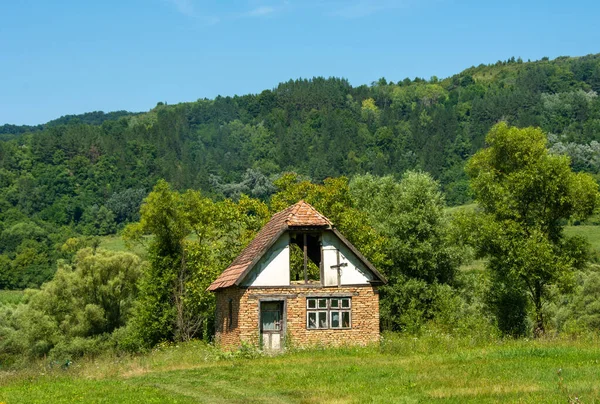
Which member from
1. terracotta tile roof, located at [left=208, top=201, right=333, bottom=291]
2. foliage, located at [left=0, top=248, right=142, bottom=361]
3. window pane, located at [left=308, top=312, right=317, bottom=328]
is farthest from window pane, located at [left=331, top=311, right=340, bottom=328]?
foliage, located at [left=0, top=248, right=142, bottom=361]

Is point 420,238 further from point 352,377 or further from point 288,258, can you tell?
point 352,377

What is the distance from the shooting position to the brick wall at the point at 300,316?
35469 mm

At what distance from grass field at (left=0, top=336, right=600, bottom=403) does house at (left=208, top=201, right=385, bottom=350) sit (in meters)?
2.95

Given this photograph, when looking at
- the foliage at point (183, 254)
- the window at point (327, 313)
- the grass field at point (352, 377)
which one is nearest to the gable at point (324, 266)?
the window at point (327, 313)

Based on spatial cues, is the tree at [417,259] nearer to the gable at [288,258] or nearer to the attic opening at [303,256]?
the attic opening at [303,256]

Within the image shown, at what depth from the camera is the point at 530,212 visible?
40.9 metres

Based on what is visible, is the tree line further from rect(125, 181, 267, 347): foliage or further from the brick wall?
the brick wall

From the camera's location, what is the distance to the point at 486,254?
41.4 meters

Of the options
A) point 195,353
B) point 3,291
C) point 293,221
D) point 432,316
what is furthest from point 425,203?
point 3,291

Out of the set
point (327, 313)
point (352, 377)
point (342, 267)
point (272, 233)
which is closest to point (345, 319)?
point (327, 313)

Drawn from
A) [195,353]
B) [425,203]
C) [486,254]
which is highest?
[425,203]

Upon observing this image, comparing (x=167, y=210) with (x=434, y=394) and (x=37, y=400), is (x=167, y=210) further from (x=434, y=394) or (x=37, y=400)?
(x=434, y=394)

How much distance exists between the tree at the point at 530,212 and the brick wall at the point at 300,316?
7.34 metres

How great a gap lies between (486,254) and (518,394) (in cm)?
2407
